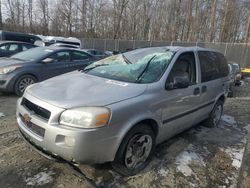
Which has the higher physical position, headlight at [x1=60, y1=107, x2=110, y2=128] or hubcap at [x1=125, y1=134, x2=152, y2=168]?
headlight at [x1=60, y1=107, x2=110, y2=128]

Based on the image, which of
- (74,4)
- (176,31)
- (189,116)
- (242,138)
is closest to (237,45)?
(176,31)

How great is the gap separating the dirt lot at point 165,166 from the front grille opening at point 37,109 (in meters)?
0.75

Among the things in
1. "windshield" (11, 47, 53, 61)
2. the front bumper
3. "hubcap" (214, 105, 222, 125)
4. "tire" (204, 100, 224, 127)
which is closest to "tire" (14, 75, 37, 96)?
"windshield" (11, 47, 53, 61)

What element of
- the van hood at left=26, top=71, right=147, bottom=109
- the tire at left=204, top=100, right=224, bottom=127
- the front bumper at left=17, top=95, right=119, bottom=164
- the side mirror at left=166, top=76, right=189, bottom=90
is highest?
the side mirror at left=166, top=76, right=189, bottom=90

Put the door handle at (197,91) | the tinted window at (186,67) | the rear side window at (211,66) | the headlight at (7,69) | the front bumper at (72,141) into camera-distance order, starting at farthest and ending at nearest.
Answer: the headlight at (7,69) < the rear side window at (211,66) < the door handle at (197,91) < the tinted window at (186,67) < the front bumper at (72,141)

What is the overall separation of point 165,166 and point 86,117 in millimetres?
1464

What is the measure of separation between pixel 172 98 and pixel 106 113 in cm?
116

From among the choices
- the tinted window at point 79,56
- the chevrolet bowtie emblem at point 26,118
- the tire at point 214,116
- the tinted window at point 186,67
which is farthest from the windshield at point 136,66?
the tinted window at point 79,56

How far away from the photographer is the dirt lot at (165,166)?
8.36 feet

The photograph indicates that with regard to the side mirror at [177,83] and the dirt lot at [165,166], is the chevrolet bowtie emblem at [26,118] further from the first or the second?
the side mirror at [177,83]

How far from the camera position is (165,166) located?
301cm

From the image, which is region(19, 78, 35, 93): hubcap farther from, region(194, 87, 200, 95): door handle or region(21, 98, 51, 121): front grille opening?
region(194, 87, 200, 95): door handle

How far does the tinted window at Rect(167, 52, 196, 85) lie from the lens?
10.6 feet

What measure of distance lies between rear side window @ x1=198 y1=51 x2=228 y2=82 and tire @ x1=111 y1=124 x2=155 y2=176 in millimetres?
1632
